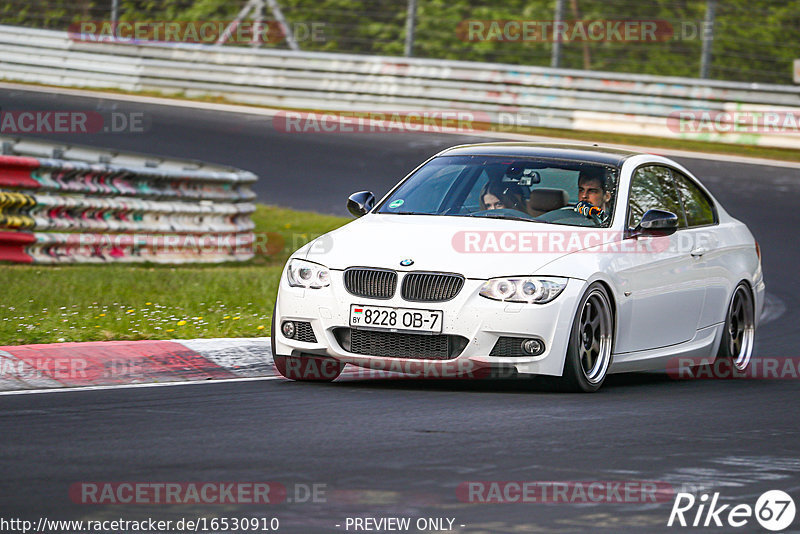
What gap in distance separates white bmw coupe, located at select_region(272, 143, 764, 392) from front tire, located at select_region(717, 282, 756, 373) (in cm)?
3

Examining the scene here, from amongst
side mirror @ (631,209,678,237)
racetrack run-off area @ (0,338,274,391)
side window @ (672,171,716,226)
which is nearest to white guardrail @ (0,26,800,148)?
side window @ (672,171,716,226)

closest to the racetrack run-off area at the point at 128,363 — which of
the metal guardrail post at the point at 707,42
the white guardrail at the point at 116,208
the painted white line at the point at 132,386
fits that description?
the painted white line at the point at 132,386

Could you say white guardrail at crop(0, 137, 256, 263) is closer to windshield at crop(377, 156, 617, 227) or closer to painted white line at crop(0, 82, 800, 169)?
windshield at crop(377, 156, 617, 227)

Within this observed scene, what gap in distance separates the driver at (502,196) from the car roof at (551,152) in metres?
0.31

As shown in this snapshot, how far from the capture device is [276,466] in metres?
5.98

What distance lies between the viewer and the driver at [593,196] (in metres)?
9.17

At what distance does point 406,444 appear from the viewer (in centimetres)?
654

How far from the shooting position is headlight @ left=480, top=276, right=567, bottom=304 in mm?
8062

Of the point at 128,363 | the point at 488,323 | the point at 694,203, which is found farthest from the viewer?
the point at 694,203

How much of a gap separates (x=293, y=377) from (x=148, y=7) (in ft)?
80.1

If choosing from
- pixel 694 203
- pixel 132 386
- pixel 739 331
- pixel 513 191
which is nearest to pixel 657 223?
pixel 513 191

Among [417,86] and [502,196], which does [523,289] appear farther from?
[417,86]

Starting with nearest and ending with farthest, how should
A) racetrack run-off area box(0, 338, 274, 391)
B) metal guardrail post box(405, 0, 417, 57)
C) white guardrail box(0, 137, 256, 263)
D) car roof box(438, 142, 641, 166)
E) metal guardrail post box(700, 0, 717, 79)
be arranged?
racetrack run-off area box(0, 338, 274, 391)
car roof box(438, 142, 641, 166)
white guardrail box(0, 137, 256, 263)
metal guardrail post box(700, 0, 717, 79)
metal guardrail post box(405, 0, 417, 57)

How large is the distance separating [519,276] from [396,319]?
718mm
